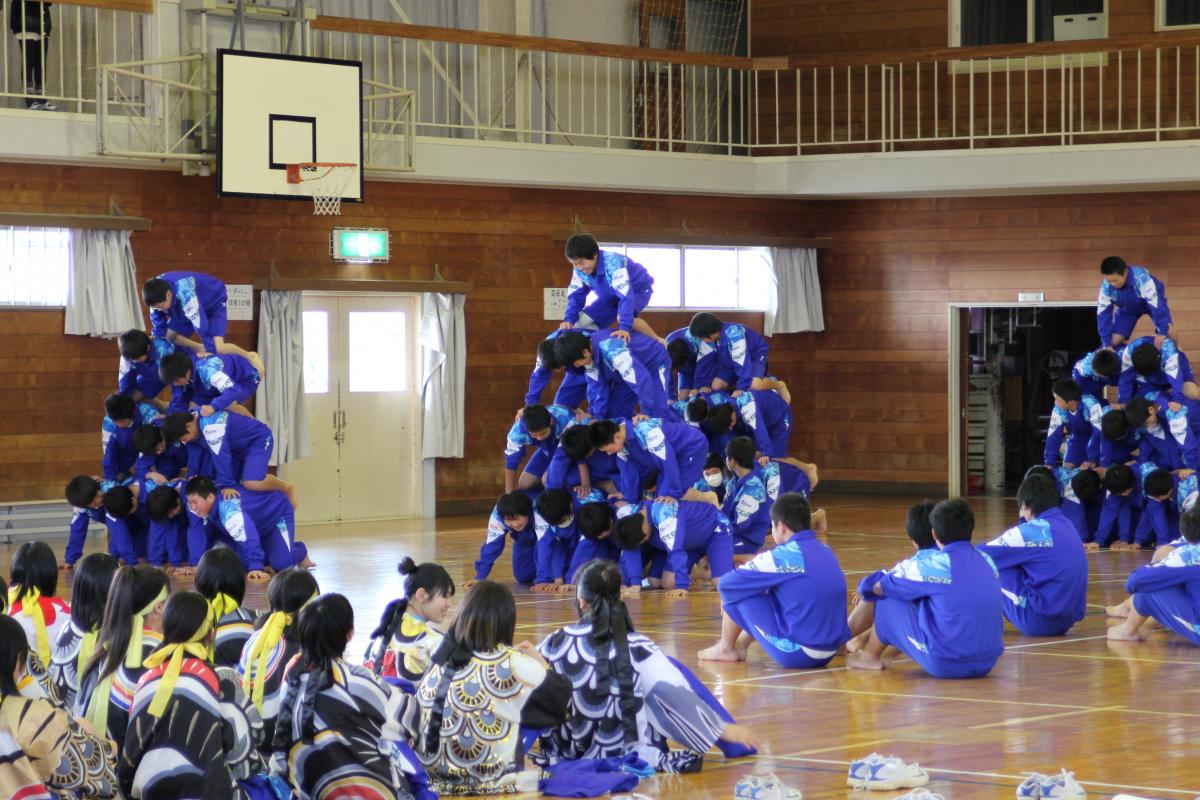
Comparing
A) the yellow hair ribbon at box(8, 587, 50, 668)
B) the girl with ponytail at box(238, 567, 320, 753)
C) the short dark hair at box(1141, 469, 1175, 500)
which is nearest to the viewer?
the girl with ponytail at box(238, 567, 320, 753)

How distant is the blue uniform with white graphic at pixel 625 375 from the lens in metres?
11.0

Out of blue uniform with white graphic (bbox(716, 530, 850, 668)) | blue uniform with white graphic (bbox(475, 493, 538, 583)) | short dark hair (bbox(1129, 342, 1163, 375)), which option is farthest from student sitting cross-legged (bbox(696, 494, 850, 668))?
short dark hair (bbox(1129, 342, 1163, 375))

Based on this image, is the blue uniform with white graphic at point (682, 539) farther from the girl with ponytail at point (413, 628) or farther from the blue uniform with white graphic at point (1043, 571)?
the girl with ponytail at point (413, 628)

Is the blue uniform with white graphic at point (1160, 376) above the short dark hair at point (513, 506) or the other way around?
above

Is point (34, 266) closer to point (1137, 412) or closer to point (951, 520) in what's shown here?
point (1137, 412)

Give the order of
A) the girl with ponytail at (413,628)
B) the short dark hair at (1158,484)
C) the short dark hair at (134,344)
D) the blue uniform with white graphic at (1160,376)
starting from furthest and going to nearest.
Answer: the blue uniform with white graphic at (1160,376)
the short dark hair at (1158,484)
the short dark hair at (134,344)
the girl with ponytail at (413,628)

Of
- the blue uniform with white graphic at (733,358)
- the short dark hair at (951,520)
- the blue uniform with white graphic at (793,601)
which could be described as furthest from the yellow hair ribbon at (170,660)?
the blue uniform with white graphic at (733,358)

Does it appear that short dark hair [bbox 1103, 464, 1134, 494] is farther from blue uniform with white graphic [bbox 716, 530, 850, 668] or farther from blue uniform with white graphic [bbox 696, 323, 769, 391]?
blue uniform with white graphic [bbox 716, 530, 850, 668]

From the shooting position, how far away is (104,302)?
14.3 m

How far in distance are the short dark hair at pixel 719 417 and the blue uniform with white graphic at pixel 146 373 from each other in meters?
3.93

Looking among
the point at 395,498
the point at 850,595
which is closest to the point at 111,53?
the point at 395,498

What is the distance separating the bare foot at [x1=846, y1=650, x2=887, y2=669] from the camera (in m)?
8.24

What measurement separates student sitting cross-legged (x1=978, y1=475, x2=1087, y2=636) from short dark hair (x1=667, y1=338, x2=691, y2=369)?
465 cm

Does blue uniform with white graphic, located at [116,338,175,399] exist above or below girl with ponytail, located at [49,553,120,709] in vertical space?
above
